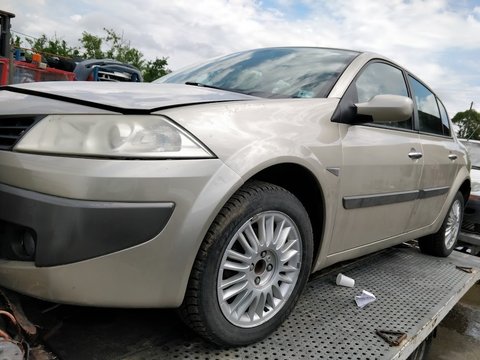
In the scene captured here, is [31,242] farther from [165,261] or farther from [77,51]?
[77,51]

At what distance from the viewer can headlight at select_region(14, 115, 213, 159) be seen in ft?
4.82

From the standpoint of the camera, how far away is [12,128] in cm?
157

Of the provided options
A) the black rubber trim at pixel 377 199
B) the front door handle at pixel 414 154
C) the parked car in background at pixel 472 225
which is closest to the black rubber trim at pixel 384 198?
the black rubber trim at pixel 377 199

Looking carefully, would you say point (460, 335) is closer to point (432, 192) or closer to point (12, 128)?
point (432, 192)

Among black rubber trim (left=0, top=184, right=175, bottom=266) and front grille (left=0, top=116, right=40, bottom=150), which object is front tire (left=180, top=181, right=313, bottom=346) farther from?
front grille (left=0, top=116, right=40, bottom=150)

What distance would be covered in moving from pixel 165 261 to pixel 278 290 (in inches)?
25.5

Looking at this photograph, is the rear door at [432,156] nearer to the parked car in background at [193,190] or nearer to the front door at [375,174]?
the front door at [375,174]

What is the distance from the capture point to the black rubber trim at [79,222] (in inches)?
54.9

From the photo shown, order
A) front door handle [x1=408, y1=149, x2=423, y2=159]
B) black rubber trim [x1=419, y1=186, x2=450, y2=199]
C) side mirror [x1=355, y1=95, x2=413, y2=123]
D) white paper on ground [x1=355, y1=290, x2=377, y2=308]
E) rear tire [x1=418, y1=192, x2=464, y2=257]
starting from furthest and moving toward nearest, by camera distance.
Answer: rear tire [x1=418, y1=192, x2=464, y2=257]
black rubber trim [x1=419, y1=186, x2=450, y2=199]
front door handle [x1=408, y1=149, x2=423, y2=159]
white paper on ground [x1=355, y1=290, x2=377, y2=308]
side mirror [x1=355, y1=95, x2=413, y2=123]

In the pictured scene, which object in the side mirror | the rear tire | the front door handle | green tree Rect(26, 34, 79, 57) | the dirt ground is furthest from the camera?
green tree Rect(26, 34, 79, 57)

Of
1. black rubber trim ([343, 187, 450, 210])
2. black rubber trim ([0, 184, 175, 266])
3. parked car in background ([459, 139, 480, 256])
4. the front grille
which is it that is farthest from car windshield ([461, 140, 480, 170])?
the front grille

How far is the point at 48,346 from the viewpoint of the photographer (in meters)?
1.61

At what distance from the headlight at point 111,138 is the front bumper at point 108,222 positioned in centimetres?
4

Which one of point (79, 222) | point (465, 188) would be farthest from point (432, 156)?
point (79, 222)
